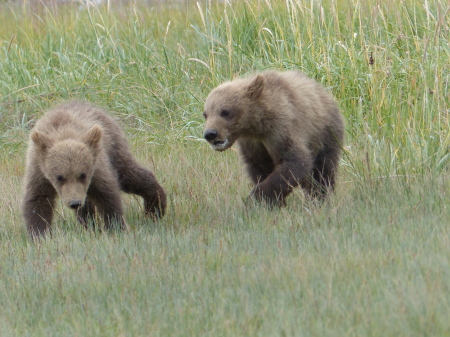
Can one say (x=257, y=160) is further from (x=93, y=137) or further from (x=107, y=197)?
(x=93, y=137)

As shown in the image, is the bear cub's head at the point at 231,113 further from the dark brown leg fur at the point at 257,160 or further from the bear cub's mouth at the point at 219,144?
the dark brown leg fur at the point at 257,160

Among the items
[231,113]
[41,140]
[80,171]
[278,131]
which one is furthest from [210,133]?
[41,140]

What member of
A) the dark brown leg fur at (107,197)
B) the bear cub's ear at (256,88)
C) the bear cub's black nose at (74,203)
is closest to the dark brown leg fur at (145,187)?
the dark brown leg fur at (107,197)

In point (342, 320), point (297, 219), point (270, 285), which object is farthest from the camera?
point (297, 219)

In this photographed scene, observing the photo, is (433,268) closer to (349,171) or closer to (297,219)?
(297,219)

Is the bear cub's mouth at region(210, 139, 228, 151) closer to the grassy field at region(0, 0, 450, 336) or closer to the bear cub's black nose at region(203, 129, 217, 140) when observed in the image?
the bear cub's black nose at region(203, 129, 217, 140)

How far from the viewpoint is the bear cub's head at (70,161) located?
681 cm

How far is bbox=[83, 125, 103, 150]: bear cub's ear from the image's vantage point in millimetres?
7094

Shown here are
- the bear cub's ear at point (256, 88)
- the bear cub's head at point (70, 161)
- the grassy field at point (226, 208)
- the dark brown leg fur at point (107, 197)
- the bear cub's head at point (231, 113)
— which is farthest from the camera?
the bear cub's ear at point (256, 88)

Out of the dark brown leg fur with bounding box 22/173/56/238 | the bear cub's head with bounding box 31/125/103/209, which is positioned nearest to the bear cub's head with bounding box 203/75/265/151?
the bear cub's head with bounding box 31/125/103/209

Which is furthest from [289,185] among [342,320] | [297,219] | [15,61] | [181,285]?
[15,61]

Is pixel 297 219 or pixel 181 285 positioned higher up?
pixel 181 285

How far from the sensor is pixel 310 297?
166 inches

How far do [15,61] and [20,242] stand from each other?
22.8ft
